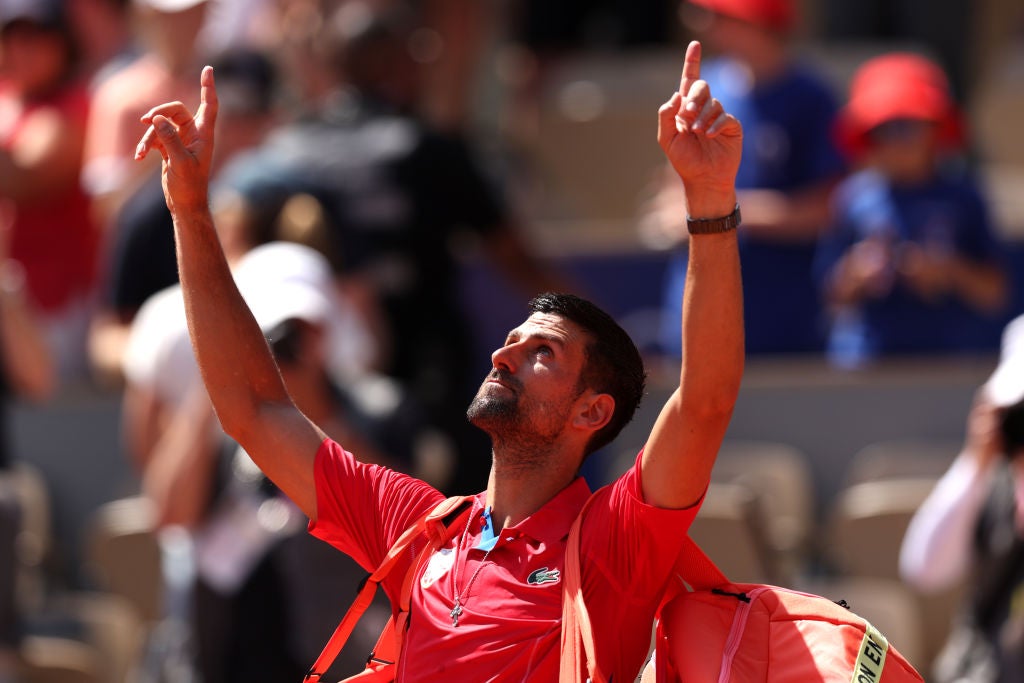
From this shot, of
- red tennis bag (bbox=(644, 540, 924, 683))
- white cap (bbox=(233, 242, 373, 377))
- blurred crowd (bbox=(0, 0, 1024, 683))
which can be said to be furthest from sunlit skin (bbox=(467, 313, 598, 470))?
blurred crowd (bbox=(0, 0, 1024, 683))

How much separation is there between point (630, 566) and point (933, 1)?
22.8ft

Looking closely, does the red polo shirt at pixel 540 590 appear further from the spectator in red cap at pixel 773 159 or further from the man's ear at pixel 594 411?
the spectator in red cap at pixel 773 159

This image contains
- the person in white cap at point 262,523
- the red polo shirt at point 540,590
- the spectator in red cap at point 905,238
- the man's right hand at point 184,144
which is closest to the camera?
the red polo shirt at point 540,590

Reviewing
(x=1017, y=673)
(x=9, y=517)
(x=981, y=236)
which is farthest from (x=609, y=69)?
(x=1017, y=673)

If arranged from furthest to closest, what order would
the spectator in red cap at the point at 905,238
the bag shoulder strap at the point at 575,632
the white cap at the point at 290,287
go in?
the spectator in red cap at the point at 905,238, the white cap at the point at 290,287, the bag shoulder strap at the point at 575,632

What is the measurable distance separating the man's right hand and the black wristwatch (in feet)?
3.03

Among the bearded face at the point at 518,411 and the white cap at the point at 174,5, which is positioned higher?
the white cap at the point at 174,5

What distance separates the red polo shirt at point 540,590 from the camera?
272 cm

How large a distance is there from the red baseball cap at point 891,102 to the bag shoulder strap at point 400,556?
12.1 feet

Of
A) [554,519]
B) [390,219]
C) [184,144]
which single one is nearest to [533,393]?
[554,519]

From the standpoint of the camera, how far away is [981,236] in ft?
20.3

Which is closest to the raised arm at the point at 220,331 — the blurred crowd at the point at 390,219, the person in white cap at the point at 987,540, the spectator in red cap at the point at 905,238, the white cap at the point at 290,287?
the white cap at the point at 290,287

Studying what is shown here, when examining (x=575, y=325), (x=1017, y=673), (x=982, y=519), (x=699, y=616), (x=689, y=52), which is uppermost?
(x=689, y=52)

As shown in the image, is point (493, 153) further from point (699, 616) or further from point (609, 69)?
point (699, 616)
